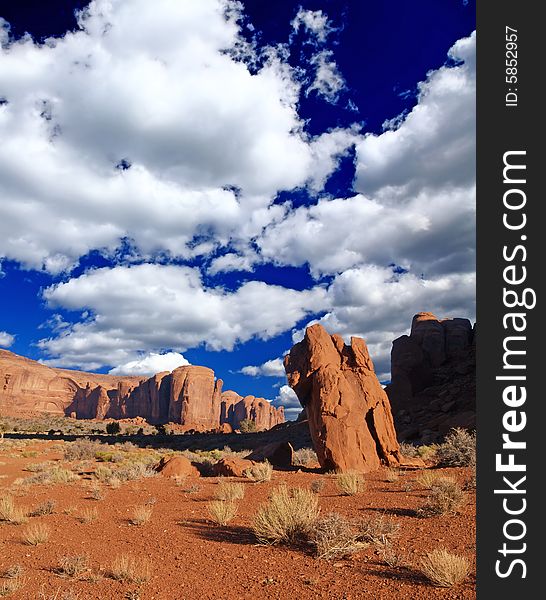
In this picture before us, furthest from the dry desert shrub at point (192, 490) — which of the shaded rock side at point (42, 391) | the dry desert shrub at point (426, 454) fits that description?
the shaded rock side at point (42, 391)

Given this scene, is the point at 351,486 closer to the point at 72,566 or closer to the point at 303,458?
the point at 72,566

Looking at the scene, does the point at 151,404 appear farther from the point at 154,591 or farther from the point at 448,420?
the point at 154,591

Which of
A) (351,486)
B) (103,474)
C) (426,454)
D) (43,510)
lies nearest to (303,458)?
(426,454)

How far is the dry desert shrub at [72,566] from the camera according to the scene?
6633 mm

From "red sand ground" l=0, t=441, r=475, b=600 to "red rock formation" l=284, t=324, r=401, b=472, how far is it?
12.7ft

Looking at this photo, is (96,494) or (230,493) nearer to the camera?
(230,493)

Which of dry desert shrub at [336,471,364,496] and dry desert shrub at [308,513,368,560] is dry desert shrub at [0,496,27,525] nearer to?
dry desert shrub at [308,513,368,560]

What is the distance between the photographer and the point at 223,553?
7270mm

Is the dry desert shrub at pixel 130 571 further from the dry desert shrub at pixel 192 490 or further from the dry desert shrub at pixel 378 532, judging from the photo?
the dry desert shrub at pixel 192 490

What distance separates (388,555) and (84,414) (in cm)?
14954

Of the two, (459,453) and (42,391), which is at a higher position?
(459,453)

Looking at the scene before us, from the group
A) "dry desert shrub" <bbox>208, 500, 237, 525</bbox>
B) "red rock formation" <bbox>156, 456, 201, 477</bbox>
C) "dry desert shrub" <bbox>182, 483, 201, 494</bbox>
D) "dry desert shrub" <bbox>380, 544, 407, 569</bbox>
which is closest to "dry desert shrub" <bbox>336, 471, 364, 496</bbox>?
"dry desert shrub" <bbox>208, 500, 237, 525</bbox>

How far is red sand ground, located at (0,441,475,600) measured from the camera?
5.50 meters

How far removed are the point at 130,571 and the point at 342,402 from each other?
1272cm
